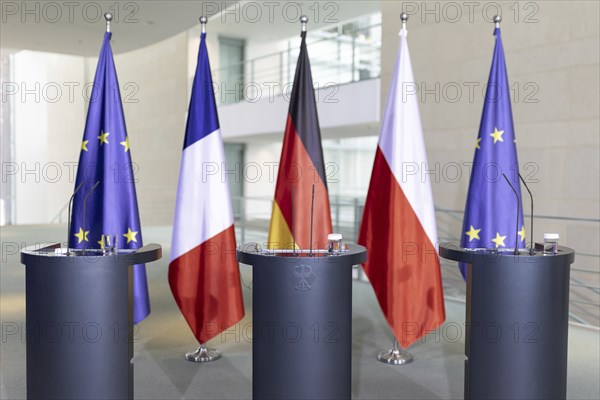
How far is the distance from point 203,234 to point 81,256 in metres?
1.59

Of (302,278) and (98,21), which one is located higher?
(98,21)

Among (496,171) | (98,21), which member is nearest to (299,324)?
(496,171)

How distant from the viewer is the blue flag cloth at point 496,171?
173 inches

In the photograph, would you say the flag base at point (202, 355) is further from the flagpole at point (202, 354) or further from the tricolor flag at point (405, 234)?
the tricolor flag at point (405, 234)

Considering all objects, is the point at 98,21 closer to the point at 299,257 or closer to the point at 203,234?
the point at 203,234

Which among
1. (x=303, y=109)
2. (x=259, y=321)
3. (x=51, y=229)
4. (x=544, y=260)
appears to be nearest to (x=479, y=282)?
(x=544, y=260)

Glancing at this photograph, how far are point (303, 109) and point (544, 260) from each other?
6.62 ft

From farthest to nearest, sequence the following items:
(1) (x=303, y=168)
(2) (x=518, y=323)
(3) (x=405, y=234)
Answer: (3) (x=405, y=234)
(1) (x=303, y=168)
(2) (x=518, y=323)

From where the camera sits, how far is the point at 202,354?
178 inches

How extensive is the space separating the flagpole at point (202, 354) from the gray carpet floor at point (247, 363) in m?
0.05

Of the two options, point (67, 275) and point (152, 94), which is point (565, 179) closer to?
point (67, 275)

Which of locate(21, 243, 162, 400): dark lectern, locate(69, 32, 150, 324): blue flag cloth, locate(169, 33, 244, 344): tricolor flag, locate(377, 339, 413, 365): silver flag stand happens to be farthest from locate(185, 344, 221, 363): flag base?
locate(21, 243, 162, 400): dark lectern

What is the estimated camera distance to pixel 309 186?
4297 millimetres

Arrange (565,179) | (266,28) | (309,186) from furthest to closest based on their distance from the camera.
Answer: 1. (266,28)
2. (565,179)
3. (309,186)
